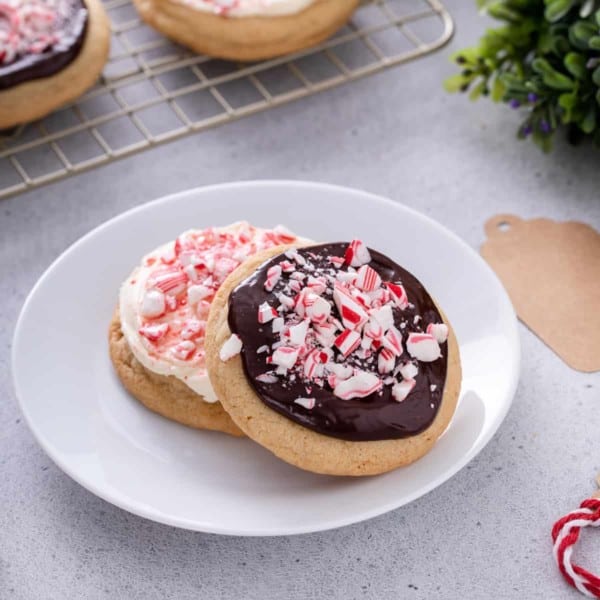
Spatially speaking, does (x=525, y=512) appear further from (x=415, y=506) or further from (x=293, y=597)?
(x=293, y=597)

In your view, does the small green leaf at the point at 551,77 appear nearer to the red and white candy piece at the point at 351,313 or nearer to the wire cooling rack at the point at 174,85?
the wire cooling rack at the point at 174,85

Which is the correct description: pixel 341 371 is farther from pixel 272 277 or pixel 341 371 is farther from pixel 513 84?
pixel 513 84

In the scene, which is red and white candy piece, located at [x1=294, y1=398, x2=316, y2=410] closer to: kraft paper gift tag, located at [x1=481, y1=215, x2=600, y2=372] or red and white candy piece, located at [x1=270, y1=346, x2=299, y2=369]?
red and white candy piece, located at [x1=270, y1=346, x2=299, y2=369]

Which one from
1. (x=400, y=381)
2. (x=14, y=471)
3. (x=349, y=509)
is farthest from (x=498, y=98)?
(x=14, y=471)

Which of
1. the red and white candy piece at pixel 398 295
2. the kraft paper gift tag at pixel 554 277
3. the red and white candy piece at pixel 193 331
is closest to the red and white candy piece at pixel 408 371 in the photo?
the red and white candy piece at pixel 398 295

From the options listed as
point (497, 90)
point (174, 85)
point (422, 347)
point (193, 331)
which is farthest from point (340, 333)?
point (174, 85)

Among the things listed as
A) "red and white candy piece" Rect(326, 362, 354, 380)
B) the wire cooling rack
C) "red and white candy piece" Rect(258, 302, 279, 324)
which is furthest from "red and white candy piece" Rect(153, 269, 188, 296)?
the wire cooling rack
